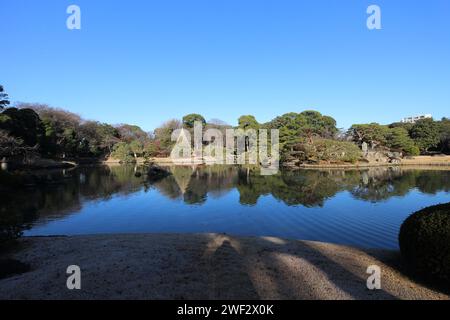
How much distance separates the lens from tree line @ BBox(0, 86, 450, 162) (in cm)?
3359

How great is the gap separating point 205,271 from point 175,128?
2275 inches

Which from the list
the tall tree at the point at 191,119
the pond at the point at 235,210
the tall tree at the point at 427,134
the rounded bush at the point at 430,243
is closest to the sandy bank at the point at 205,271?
the rounded bush at the point at 430,243

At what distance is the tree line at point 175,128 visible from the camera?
3359 cm

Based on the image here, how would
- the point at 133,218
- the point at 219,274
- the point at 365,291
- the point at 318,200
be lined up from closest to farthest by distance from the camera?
the point at 365,291
the point at 219,274
the point at 133,218
the point at 318,200

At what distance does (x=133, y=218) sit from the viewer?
11789mm

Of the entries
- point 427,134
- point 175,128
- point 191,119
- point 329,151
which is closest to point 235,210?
point 329,151

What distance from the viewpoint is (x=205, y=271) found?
4.55m

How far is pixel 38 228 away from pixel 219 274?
8031 mm

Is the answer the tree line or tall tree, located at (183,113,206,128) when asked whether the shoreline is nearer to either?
the tree line

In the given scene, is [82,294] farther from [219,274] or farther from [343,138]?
[343,138]

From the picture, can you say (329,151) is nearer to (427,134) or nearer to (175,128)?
(427,134)

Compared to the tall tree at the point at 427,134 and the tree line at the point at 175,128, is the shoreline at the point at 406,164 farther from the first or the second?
the tall tree at the point at 427,134

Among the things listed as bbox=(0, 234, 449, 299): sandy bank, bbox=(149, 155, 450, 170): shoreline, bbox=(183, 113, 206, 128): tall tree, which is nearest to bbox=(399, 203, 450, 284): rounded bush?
bbox=(0, 234, 449, 299): sandy bank
